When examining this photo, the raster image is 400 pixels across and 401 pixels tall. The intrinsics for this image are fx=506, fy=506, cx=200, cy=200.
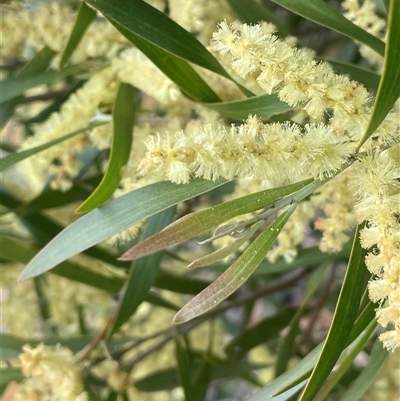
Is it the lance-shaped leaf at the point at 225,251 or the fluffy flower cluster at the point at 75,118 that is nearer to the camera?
the lance-shaped leaf at the point at 225,251

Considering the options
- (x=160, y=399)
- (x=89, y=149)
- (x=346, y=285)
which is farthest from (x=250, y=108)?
(x=160, y=399)

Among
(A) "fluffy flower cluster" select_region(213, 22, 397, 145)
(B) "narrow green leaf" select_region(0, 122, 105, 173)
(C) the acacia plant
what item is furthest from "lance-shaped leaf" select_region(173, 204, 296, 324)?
(B) "narrow green leaf" select_region(0, 122, 105, 173)

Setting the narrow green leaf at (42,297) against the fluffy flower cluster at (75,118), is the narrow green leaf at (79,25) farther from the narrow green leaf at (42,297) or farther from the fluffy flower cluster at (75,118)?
the narrow green leaf at (42,297)

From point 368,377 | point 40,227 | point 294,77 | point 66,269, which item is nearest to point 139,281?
point 66,269

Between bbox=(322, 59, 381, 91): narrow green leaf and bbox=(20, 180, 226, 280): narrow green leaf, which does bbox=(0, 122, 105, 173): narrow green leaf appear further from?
bbox=(322, 59, 381, 91): narrow green leaf

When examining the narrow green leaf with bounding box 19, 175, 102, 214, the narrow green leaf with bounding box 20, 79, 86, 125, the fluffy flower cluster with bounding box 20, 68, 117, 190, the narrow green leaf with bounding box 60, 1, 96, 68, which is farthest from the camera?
the narrow green leaf with bounding box 20, 79, 86, 125

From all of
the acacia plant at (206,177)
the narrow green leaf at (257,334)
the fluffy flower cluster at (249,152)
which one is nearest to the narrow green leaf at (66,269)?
the acacia plant at (206,177)

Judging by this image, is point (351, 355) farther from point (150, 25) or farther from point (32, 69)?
point (32, 69)
